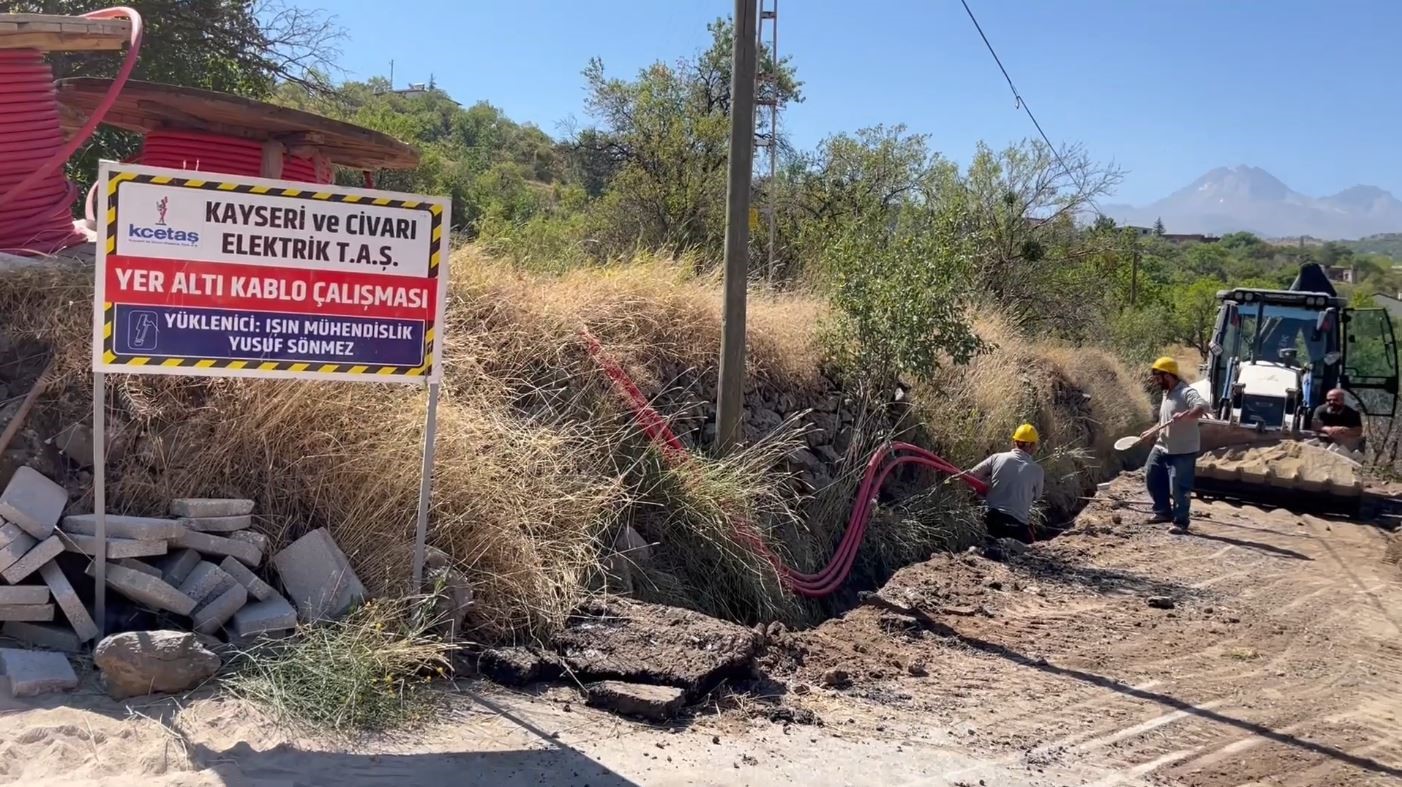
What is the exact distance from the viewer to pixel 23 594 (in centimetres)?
544

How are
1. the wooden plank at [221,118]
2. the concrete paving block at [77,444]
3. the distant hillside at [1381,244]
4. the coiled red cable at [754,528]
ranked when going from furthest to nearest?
the distant hillside at [1381,244] → the coiled red cable at [754,528] → the wooden plank at [221,118] → the concrete paving block at [77,444]

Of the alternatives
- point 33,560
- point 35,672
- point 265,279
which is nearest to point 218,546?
point 33,560

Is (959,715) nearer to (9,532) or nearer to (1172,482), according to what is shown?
(9,532)

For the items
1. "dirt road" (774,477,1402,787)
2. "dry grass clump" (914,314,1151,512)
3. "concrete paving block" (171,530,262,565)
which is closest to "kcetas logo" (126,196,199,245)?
"concrete paving block" (171,530,262,565)

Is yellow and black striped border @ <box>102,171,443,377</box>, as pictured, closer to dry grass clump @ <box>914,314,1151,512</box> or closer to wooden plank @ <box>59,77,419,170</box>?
wooden plank @ <box>59,77,419,170</box>

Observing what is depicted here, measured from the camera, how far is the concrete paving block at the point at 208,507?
595 centimetres

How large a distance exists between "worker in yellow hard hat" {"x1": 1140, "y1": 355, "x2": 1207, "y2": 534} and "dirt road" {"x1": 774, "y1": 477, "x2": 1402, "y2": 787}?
1162mm

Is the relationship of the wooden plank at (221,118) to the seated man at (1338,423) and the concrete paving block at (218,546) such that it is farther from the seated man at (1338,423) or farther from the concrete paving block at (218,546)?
the seated man at (1338,423)

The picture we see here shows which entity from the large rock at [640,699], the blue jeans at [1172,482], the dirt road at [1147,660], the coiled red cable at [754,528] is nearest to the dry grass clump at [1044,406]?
the blue jeans at [1172,482]

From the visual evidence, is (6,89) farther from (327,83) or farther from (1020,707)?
(327,83)

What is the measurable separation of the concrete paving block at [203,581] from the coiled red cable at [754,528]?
375cm

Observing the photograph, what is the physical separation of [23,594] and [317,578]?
4.42 ft

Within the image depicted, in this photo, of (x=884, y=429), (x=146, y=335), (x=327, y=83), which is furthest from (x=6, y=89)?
(x=327, y=83)

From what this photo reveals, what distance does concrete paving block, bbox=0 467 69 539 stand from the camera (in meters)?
5.57
